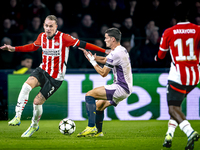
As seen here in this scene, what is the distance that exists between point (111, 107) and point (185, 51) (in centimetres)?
439

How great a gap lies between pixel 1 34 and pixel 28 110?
2.34 m

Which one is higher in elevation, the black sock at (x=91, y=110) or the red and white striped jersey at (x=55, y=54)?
the red and white striped jersey at (x=55, y=54)

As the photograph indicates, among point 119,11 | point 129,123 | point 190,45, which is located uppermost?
point 119,11

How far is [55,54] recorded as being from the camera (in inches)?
235

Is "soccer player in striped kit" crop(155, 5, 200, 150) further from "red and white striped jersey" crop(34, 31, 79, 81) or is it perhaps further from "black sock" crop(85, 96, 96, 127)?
"red and white striped jersey" crop(34, 31, 79, 81)

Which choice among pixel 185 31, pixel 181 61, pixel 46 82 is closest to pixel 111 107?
pixel 46 82

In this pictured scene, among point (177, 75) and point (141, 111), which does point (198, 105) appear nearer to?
point (141, 111)

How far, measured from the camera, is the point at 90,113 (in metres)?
5.56

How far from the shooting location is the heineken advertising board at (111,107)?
8.62m

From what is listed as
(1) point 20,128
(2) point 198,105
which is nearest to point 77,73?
(1) point 20,128

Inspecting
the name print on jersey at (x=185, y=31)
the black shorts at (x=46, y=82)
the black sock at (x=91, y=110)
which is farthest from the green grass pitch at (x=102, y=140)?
the name print on jersey at (x=185, y=31)

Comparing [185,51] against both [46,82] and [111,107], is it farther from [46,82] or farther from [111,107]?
[111,107]

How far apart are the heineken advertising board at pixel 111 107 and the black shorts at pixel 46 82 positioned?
8.76ft

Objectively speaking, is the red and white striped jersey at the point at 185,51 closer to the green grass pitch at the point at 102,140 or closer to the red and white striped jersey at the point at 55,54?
the green grass pitch at the point at 102,140
